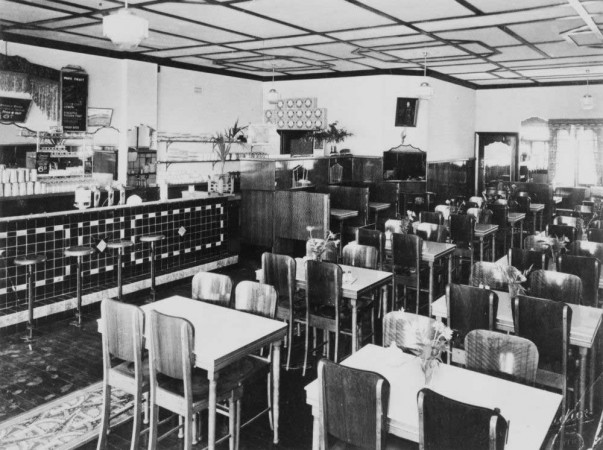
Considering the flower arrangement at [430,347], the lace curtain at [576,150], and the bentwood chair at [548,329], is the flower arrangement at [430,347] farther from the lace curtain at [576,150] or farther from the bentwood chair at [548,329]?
the lace curtain at [576,150]

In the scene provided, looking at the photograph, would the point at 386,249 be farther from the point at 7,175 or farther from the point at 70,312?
the point at 7,175

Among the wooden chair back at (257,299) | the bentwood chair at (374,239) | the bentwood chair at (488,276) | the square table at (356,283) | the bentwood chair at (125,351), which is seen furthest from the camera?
the bentwood chair at (374,239)

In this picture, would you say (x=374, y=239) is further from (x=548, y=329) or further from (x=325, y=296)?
(x=548, y=329)

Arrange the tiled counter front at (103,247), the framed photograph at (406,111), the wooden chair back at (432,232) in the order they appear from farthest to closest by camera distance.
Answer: the framed photograph at (406,111), the wooden chair back at (432,232), the tiled counter front at (103,247)

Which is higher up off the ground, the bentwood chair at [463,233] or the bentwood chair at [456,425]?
the bentwood chair at [463,233]

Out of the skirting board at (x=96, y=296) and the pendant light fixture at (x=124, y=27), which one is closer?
the pendant light fixture at (x=124, y=27)

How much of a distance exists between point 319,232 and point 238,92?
5036mm

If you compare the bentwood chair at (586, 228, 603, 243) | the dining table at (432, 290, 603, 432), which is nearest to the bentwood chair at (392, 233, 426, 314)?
the dining table at (432, 290, 603, 432)

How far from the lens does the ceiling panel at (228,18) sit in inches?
239

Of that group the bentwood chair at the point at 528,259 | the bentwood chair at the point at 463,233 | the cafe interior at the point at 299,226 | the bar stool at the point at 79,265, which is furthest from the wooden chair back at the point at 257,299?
the bentwood chair at the point at 463,233

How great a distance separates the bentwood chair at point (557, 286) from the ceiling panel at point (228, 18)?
4.36 metres

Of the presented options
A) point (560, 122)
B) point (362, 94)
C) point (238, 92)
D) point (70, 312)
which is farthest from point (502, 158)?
point (70, 312)

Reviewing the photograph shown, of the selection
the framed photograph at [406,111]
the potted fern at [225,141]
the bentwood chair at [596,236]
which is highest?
the framed photograph at [406,111]

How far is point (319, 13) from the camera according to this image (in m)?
6.35
